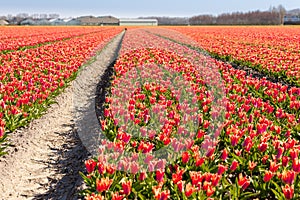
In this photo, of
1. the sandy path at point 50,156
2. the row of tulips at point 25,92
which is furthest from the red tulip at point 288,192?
the row of tulips at point 25,92

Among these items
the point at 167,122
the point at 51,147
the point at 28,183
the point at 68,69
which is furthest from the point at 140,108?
the point at 68,69

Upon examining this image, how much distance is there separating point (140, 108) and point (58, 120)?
A: 255 centimetres

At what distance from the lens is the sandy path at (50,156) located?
14.7ft

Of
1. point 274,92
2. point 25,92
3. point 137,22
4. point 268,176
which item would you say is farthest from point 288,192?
point 137,22

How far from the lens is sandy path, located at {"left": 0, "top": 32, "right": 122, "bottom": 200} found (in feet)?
14.7

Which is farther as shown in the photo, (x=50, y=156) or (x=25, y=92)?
(x=25, y=92)

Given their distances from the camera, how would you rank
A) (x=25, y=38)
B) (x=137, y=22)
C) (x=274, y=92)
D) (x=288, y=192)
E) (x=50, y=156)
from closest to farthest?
(x=288, y=192) → (x=50, y=156) → (x=274, y=92) → (x=25, y=38) → (x=137, y=22)

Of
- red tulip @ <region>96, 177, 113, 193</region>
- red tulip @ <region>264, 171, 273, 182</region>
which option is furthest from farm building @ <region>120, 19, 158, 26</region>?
red tulip @ <region>96, 177, 113, 193</region>

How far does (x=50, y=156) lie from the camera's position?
564 centimetres

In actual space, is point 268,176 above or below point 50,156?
above

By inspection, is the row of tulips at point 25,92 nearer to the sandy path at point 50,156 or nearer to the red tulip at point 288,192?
the sandy path at point 50,156

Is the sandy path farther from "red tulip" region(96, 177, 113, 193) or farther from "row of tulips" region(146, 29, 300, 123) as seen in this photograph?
"row of tulips" region(146, 29, 300, 123)

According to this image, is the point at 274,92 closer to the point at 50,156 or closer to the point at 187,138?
the point at 187,138

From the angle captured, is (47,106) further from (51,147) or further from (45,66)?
(45,66)
